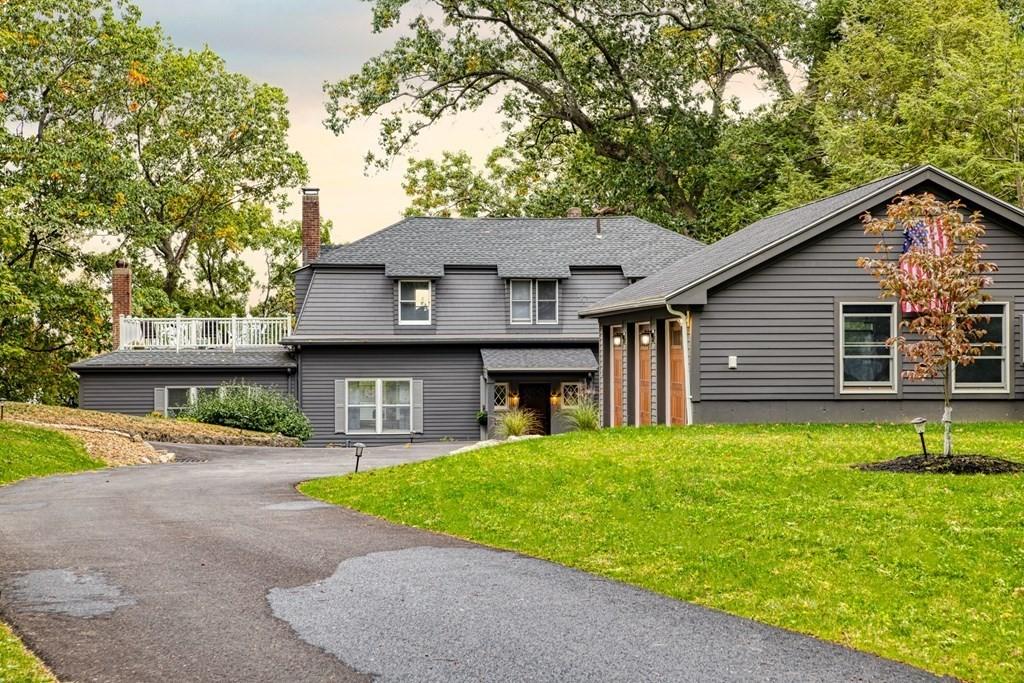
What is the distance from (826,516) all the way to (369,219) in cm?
4063

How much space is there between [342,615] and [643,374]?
1565 cm

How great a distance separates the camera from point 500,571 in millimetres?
9125

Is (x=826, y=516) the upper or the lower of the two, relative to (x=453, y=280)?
lower

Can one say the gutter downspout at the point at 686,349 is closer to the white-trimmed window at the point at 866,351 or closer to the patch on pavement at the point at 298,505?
the white-trimmed window at the point at 866,351

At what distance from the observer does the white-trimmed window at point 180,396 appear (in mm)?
32094

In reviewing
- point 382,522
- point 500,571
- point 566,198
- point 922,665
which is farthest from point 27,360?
point 922,665

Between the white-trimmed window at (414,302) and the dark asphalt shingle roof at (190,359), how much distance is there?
148 inches

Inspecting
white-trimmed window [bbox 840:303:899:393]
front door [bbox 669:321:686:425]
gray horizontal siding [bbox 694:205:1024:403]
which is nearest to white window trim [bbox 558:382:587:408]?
front door [bbox 669:321:686:425]

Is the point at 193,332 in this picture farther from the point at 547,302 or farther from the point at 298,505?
the point at 298,505

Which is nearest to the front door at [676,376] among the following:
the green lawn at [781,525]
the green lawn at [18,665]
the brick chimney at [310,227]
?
the green lawn at [781,525]

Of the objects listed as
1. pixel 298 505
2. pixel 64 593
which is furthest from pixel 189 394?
pixel 64 593

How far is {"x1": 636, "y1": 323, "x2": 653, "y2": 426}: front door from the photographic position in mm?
22297

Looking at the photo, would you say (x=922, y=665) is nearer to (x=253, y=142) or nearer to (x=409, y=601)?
(x=409, y=601)

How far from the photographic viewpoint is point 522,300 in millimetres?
32875
